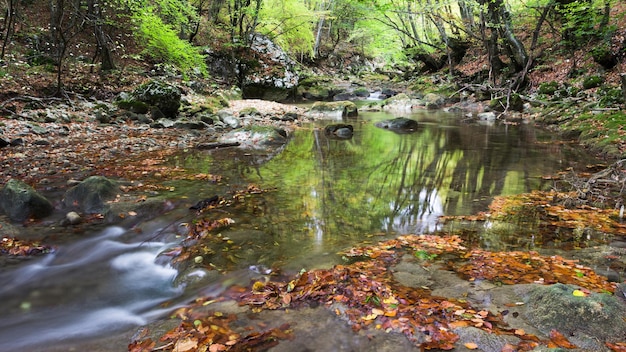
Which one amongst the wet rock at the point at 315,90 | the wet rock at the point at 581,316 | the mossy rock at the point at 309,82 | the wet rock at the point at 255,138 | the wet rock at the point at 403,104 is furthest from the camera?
the mossy rock at the point at 309,82

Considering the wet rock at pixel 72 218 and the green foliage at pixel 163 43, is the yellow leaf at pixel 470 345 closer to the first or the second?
the wet rock at pixel 72 218

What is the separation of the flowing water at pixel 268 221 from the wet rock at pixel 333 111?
28.5 ft

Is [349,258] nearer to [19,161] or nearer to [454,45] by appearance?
[19,161]

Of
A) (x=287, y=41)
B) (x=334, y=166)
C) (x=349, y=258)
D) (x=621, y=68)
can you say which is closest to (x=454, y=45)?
(x=287, y=41)

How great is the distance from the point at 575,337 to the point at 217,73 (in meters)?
23.2

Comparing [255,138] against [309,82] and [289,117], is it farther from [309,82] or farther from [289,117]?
[309,82]

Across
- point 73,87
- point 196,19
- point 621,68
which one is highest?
point 196,19

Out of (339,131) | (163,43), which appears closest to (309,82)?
(163,43)

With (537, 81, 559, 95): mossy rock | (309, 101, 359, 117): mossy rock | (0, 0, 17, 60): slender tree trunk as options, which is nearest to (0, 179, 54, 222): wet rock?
(0, 0, 17, 60): slender tree trunk

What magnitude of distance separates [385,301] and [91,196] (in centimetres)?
473

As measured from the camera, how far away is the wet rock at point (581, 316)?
2.31 meters

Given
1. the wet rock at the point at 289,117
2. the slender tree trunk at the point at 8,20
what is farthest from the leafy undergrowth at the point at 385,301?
the wet rock at the point at 289,117

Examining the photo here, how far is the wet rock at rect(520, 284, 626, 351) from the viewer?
2.31m

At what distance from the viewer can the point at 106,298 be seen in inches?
140
